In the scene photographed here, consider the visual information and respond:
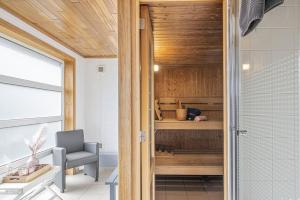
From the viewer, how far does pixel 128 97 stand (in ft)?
5.27

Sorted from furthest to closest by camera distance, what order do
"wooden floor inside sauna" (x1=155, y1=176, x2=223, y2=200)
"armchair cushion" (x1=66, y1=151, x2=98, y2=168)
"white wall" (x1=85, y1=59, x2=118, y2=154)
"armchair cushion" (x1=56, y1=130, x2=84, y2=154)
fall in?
"white wall" (x1=85, y1=59, x2=118, y2=154)
"armchair cushion" (x1=56, y1=130, x2=84, y2=154)
"armchair cushion" (x1=66, y1=151, x2=98, y2=168)
"wooden floor inside sauna" (x1=155, y1=176, x2=223, y2=200)

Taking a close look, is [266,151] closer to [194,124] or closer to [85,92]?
[194,124]

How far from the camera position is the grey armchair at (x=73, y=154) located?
140 inches

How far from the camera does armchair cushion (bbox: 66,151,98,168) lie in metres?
3.67

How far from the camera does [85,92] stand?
196 inches

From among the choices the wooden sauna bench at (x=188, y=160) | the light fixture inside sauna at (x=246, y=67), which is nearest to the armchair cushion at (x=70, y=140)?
the wooden sauna bench at (x=188, y=160)

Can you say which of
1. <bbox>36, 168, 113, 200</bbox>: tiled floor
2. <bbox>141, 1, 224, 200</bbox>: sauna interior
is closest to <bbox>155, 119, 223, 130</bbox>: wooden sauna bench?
<bbox>141, 1, 224, 200</bbox>: sauna interior

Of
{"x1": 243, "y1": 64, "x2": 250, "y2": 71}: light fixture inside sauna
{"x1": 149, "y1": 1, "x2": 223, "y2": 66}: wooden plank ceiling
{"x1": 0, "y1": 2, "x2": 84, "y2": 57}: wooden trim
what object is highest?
{"x1": 0, "y1": 2, "x2": 84, "y2": 57}: wooden trim

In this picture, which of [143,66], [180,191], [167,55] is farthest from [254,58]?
[180,191]

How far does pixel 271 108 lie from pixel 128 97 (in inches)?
40.0

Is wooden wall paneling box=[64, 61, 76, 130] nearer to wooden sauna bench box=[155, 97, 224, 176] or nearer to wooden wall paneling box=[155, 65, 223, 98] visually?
wooden wall paneling box=[155, 65, 223, 98]

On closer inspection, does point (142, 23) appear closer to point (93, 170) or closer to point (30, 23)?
point (30, 23)

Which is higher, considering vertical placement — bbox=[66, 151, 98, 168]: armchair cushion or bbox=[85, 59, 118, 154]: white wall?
bbox=[85, 59, 118, 154]: white wall

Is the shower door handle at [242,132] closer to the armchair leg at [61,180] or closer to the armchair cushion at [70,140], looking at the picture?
the armchair leg at [61,180]
